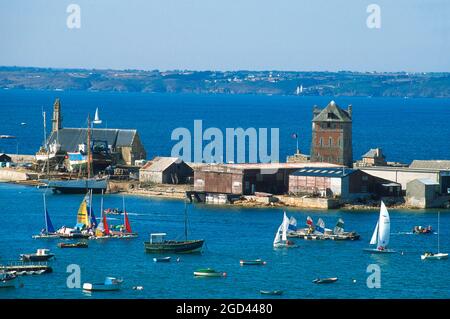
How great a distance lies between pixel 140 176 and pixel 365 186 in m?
10.4

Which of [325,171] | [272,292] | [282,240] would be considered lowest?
[282,240]

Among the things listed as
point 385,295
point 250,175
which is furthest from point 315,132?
point 385,295

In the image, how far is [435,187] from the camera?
3762 cm

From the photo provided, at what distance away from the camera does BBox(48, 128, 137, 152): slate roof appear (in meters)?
50.6

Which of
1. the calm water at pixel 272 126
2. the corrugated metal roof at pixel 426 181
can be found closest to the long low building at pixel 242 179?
the corrugated metal roof at pixel 426 181

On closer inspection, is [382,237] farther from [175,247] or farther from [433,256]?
[175,247]

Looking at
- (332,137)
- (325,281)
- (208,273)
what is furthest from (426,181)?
(208,273)

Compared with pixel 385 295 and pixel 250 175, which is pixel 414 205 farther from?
pixel 385 295

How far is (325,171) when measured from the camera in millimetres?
39281

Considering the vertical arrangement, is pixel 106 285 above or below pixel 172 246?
above

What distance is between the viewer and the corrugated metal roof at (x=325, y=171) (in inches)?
1510

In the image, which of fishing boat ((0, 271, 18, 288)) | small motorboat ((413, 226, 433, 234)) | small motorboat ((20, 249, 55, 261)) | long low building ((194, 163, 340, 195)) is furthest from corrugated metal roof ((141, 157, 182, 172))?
fishing boat ((0, 271, 18, 288))

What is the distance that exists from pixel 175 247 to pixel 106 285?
6.16 meters
